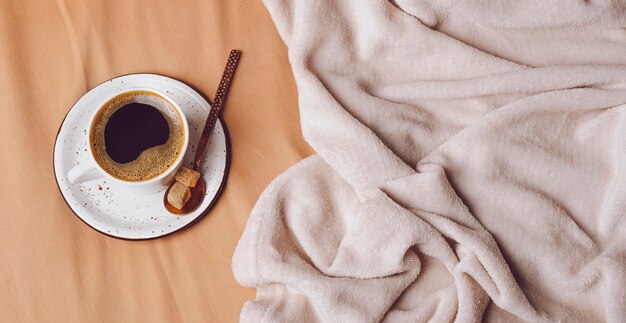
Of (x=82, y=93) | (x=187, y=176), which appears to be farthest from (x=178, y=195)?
(x=82, y=93)

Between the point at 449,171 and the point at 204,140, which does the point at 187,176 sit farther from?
the point at 449,171

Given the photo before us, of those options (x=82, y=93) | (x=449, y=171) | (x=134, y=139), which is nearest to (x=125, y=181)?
(x=134, y=139)

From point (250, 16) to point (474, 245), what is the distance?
0.36m

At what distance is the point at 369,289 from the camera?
57 centimetres

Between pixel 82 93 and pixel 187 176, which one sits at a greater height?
pixel 82 93

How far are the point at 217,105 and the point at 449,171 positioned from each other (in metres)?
0.26

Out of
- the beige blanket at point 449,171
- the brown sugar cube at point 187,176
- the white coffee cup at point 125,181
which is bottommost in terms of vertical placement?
the beige blanket at point 449,171

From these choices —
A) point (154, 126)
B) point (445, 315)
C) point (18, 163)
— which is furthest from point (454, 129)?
point (18, 163)

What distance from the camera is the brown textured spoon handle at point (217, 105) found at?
2.07ft

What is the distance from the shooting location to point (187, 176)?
2.01 feet

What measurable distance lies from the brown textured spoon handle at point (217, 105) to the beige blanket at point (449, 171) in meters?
0.07

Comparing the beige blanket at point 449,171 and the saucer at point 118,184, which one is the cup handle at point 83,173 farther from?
the beige blanket at point 449,171

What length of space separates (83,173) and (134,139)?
0.19 feet

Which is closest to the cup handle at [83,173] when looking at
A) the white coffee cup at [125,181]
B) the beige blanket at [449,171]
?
the white coffee cup at [125,181]
